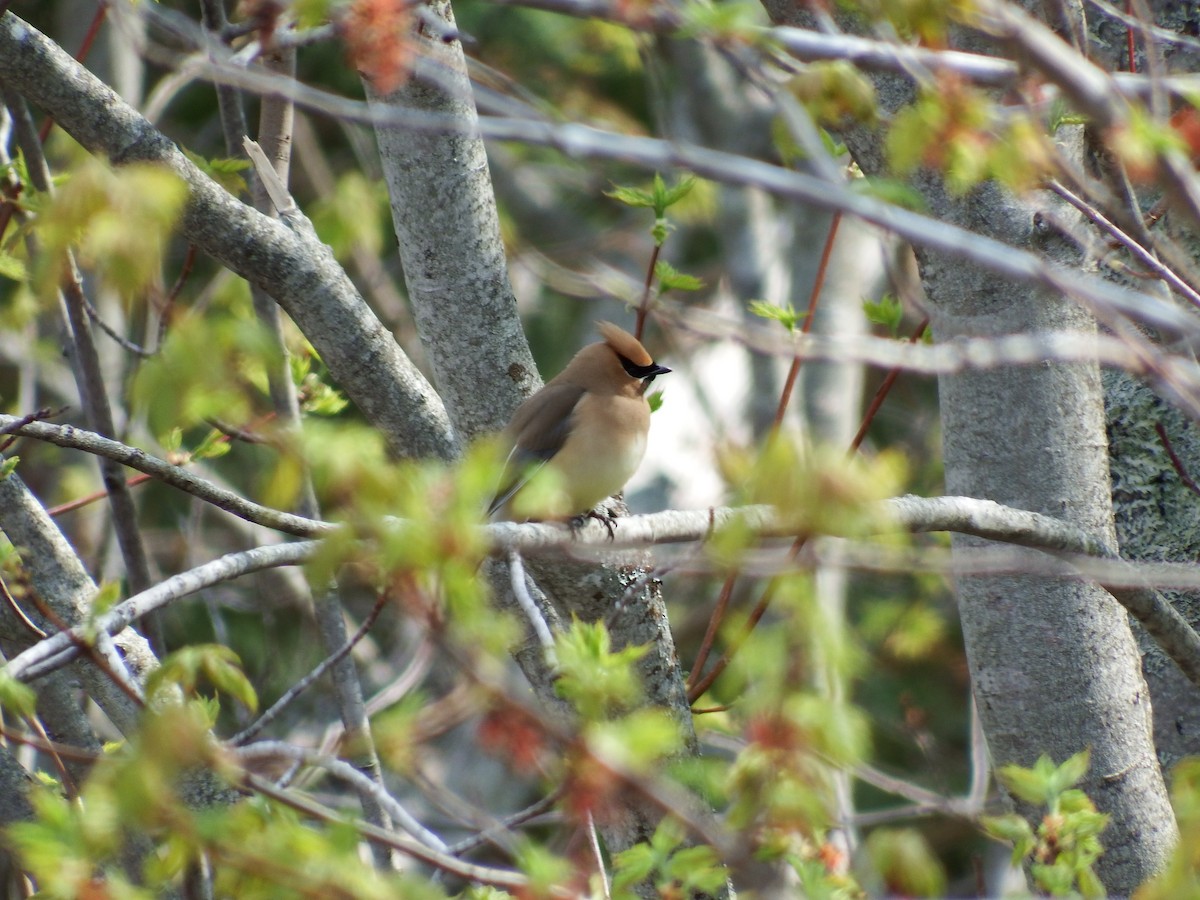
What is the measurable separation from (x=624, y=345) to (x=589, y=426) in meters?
0.50

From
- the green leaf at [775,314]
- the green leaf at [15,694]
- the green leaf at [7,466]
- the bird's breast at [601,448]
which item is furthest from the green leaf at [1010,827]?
the green leaf at [7,466]

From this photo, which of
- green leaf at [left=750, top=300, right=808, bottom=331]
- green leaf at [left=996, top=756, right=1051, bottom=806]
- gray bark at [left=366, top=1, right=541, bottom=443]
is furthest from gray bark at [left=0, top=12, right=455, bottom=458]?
green leaf at [left=996, top=756, right=1051, bottom=806]

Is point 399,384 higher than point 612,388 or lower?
higher

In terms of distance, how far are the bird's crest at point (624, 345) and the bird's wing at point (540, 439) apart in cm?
33

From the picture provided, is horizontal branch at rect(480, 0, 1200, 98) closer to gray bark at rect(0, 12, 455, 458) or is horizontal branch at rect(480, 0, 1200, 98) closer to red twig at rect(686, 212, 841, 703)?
red twig at rect(686, 212, 841, 703)

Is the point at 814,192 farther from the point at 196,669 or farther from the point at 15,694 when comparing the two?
the point at 15,694

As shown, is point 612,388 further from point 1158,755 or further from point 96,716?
point 96,716

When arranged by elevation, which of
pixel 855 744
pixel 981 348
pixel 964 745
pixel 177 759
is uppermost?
Result: pixel 981 348

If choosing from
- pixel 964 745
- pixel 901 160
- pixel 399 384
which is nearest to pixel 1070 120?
pixel 901 160

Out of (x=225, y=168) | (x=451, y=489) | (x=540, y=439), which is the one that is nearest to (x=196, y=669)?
(x=451, y=489)

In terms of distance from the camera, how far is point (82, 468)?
6.13 m

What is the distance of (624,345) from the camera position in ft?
15.8

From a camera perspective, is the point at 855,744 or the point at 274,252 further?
the point at 274,252

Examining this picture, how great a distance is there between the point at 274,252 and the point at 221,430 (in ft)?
2.64
